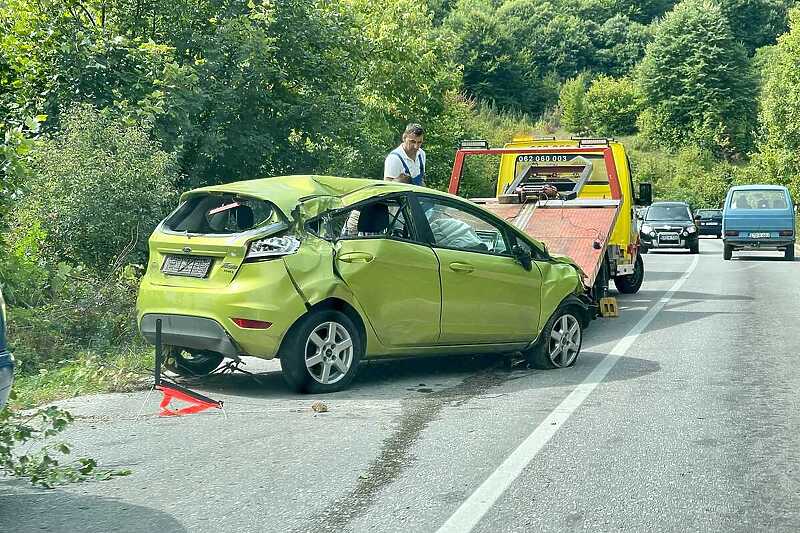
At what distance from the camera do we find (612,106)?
106 meters

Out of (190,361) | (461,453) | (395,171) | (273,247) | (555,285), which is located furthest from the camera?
(395,171)

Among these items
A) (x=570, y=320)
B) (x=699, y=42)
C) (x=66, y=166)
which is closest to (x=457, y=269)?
(x=570, y=320)

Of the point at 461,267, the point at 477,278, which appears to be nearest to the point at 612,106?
the point at 477,278

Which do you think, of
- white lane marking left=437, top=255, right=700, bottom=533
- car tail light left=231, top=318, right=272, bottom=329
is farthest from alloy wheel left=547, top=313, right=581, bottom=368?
car tail light left=231, top=318, right=272, bottom=329

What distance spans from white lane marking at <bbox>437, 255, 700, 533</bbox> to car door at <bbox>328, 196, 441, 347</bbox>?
1372 mm

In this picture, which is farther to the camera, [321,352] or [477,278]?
[477,278]

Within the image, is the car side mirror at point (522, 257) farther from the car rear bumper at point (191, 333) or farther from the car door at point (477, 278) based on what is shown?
the car rear bumper at point (191, 333)

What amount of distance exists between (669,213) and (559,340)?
26534 mm

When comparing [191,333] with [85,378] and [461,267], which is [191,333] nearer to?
[85,378]

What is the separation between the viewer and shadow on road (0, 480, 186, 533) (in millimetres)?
5102

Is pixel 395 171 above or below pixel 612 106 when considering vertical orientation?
below

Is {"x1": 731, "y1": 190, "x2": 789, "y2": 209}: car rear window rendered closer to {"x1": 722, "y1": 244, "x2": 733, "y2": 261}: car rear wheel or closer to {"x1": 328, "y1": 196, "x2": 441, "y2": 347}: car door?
{"x1": 722, "y1": 244, "x2": 733, "y2": 261}: car rear wheel

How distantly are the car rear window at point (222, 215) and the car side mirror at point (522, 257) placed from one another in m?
2.42

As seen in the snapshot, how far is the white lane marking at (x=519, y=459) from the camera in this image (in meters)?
5.22
